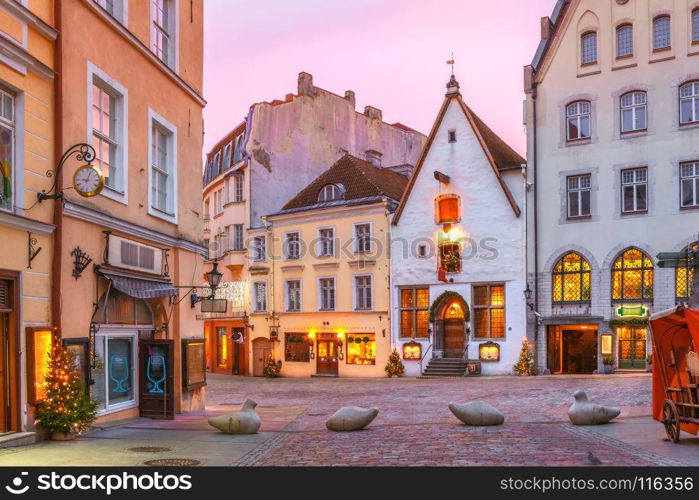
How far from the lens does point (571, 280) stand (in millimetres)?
33938

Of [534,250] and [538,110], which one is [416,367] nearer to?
[534,250]

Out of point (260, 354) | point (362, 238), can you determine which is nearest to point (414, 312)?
point (362, 238)

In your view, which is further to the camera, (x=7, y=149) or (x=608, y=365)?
(x=608, y=365)

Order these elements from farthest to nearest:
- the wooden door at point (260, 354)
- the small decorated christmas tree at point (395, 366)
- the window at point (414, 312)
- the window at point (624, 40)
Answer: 1. the wooden door at point (260, 354)
2. the window at point (414, 312)
3. the small decorated christmas tree at point (395, 366)
4. the window at point (624, 40)

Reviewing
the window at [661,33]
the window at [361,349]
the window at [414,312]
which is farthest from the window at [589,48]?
the window at [361,349]

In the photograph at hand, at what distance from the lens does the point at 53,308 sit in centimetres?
1332

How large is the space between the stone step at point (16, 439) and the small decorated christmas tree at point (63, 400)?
0.37m

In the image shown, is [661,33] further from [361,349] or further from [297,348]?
[297,348]

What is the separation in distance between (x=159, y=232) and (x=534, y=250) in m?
20.9

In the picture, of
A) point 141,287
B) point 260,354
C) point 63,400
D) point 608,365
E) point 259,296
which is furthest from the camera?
point 259,296

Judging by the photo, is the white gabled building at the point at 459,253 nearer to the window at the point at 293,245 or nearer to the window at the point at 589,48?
the window at the point at 589,48

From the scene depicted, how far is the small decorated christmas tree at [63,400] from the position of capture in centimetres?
1275

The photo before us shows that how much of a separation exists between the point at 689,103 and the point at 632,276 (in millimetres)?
6993

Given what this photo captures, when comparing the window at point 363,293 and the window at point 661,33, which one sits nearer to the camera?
the window at point 661,33
